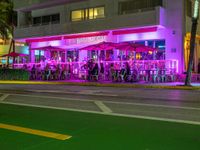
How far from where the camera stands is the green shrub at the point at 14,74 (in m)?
30.0

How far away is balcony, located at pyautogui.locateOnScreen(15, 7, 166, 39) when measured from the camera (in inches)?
1131

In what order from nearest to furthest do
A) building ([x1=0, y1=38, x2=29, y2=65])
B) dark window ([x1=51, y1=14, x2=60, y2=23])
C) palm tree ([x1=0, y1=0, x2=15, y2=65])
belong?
dark window ([x1=51, y1=14, x2=60, y2=23])
palm tree ([x1=0, y1=0, x2=15, y2=65])
building ([x1=0, y1=38, x2=29, y2=65])

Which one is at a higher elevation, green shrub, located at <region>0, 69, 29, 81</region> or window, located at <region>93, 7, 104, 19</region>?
window, located at <region>93, 7, 104, 19</region>

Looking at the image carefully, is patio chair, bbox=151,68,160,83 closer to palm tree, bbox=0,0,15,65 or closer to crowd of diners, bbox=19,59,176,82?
crowd of diners, bbox=19,59,176,82

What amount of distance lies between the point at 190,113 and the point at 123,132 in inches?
130

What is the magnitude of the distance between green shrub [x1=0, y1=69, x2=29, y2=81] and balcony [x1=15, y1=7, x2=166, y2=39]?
22.6ft

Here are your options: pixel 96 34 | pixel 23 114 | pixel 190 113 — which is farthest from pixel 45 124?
pixel 96 34

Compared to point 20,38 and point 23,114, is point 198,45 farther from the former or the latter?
point 23,114

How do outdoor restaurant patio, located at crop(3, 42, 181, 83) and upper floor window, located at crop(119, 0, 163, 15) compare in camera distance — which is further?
upper floor window, located at crop(119, 0, 163, 15)

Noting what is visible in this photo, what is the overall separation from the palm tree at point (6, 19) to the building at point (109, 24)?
5.39 feet

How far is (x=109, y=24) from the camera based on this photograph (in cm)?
3139

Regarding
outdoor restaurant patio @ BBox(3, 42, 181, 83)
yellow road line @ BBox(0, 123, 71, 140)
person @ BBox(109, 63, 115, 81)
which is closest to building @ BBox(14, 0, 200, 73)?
outdoor restaurant patio @ BBox(3, 42, 181, 83)

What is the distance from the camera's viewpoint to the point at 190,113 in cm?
1010

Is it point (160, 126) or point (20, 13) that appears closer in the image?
point (160, 126)
